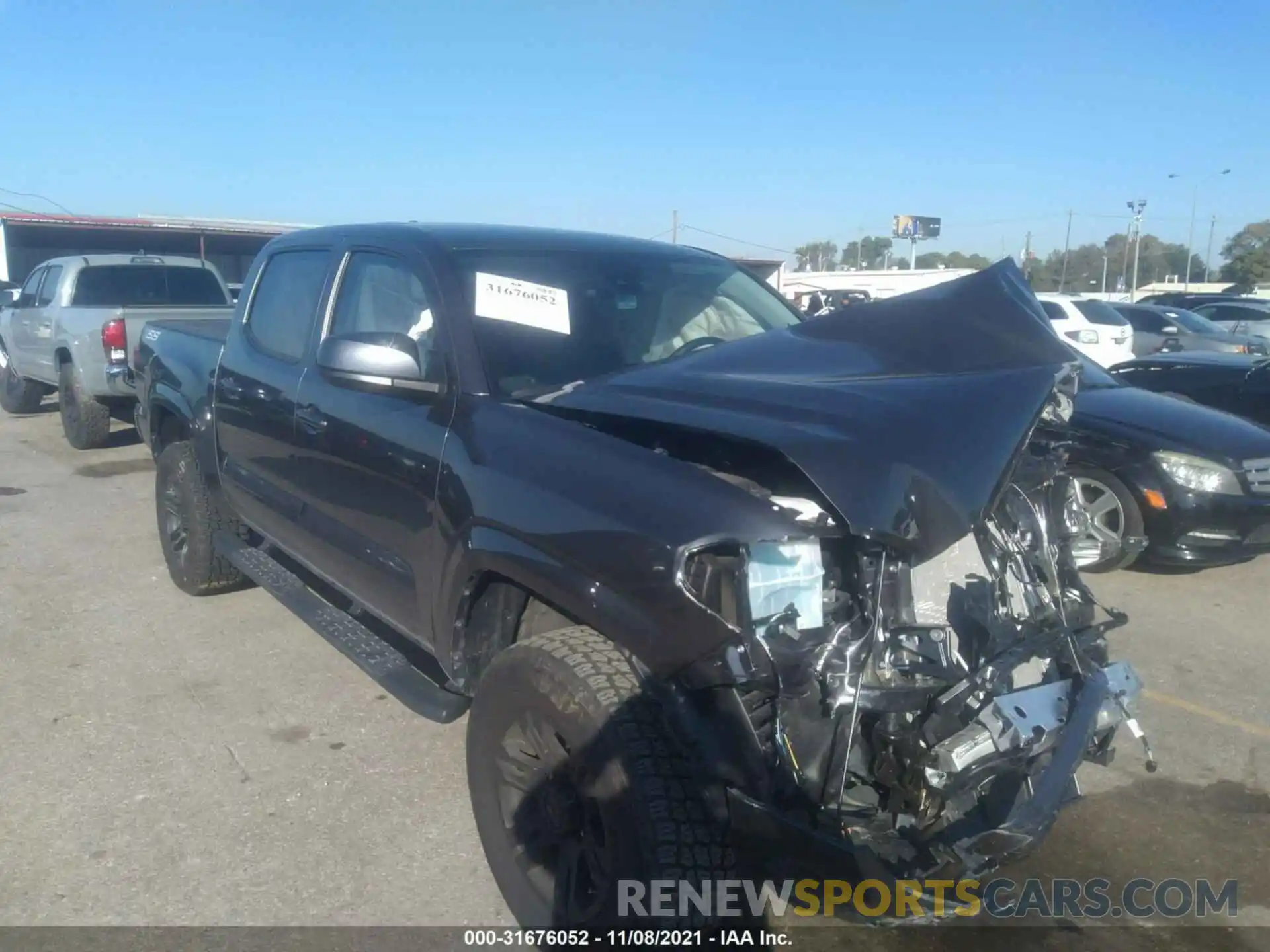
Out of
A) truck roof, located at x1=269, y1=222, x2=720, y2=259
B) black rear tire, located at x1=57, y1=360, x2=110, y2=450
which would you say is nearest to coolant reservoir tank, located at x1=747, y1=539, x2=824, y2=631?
truck roof, located at x1=269, y1=222, x2=720, y2=259

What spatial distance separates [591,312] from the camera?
367cm

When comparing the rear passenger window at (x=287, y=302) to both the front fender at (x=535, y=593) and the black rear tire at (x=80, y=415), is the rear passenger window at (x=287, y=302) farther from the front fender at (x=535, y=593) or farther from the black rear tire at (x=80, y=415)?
the black rear tire at (x=80, y=415)

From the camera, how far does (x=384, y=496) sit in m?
3.43

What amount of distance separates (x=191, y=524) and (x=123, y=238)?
21935 millimetres

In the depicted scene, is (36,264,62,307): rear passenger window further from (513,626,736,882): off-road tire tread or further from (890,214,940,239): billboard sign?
(890,214,940,239): billboard sign

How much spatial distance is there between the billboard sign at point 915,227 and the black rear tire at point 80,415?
150 ft

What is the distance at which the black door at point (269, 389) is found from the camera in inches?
165

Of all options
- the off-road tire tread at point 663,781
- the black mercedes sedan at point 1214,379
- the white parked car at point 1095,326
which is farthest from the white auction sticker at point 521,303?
the white parked car at point 1095,326

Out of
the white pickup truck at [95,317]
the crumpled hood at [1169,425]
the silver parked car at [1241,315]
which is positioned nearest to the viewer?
the crumpled hood at [1169,425]

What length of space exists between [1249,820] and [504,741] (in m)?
2.61

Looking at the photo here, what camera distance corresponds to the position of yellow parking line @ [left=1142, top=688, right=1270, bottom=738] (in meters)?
4.28

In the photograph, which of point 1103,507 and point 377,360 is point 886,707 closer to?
point 377,360

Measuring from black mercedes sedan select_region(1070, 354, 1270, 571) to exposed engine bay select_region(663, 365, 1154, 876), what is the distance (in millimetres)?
3544

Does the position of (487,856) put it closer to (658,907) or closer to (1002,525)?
(658,907)
